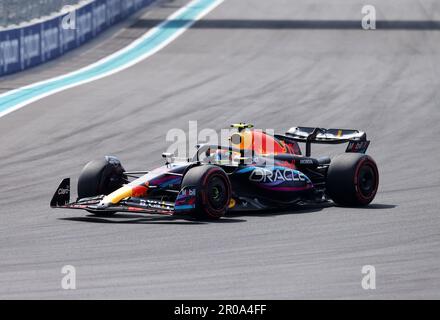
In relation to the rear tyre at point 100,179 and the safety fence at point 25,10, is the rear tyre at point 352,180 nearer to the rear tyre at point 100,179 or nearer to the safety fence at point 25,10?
the rear tyre at point 100,179

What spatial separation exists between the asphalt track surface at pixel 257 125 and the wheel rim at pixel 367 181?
10.0 inches

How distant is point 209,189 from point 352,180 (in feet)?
7.19

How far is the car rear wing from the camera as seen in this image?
15.6 m

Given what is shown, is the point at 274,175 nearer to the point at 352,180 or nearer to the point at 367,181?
the point at 352,180

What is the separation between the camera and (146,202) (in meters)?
13.6

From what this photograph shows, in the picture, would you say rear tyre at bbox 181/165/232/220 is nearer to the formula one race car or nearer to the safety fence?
the formula one race car

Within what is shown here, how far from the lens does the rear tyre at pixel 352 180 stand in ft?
47.6

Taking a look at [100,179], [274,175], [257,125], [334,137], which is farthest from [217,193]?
[257,125]

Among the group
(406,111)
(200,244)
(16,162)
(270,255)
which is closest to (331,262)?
(270,255)

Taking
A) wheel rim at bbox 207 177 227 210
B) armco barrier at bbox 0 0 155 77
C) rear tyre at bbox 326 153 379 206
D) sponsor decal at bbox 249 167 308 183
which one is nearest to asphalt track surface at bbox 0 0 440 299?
rear tyre at bbox 326 153 379 206

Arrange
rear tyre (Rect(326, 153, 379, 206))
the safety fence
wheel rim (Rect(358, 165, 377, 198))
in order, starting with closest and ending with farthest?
rear tyre (Rect(326, 153, 379, 206)), wheel rim (Rect(358, 165, 377, 198)), the safety fence

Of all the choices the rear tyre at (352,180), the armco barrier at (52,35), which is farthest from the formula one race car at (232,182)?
the armco barrier at (52,35)

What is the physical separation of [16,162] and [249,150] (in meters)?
5.68
